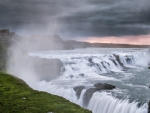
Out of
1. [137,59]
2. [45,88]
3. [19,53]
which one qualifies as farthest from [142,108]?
[137,59]

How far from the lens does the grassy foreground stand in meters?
16.8

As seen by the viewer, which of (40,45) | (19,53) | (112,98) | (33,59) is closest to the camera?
(112,98)

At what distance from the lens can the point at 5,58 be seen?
55844 mm

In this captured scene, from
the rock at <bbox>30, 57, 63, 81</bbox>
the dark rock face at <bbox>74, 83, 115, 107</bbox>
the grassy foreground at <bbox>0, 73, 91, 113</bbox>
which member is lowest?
the dark rock face at <bbox>74, 83, 115, 107</bbox>

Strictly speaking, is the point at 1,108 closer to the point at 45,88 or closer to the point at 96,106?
the point at 96,106

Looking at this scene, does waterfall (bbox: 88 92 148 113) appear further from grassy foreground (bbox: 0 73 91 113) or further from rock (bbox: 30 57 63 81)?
rock (bbox: 30 57 63 81)

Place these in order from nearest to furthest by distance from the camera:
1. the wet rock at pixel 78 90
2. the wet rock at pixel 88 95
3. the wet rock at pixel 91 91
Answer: the wet rock at pixel 88 95 → the wet rock at pixel 91 91 → the wet rock at pixel 78 90

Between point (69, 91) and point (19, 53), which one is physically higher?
point (19, 53)

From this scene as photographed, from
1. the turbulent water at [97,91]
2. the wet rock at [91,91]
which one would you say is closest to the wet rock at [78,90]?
the turbulent water at [97,91]

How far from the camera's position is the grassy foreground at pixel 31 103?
1680cm

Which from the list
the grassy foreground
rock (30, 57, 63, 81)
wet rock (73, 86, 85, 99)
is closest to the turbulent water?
wet rock (73, 86, 85, 99)

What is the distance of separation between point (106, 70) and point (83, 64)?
18.9ft

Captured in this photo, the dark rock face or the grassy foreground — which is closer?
the grassy foreground

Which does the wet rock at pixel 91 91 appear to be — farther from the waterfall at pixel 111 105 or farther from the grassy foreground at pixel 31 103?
the grassy foreground at pixel 31 103
